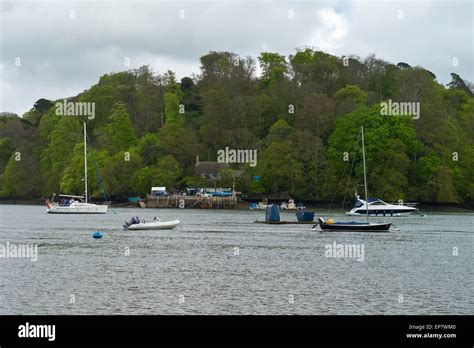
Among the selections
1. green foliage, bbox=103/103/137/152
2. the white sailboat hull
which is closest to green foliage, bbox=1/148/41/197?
green foliage, bbox=103/103/137/152

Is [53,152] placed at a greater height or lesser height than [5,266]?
greater

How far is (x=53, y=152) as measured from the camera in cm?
18612

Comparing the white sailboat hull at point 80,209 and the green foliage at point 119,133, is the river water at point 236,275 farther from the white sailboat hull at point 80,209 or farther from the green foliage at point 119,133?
the green foliage at point 119,133

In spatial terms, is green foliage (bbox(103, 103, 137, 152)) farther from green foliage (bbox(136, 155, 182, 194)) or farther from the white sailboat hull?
the white sailboat hull

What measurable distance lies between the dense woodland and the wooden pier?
352 centimetres

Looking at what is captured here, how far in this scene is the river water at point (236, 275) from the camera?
3644 cm

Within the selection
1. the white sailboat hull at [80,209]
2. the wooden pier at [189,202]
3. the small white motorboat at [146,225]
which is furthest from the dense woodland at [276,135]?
the small white motorboat at [146,225]

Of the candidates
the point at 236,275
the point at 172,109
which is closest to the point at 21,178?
the point at 172,109

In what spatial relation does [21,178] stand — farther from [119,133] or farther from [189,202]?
[189,202]

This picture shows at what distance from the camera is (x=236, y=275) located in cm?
4666
